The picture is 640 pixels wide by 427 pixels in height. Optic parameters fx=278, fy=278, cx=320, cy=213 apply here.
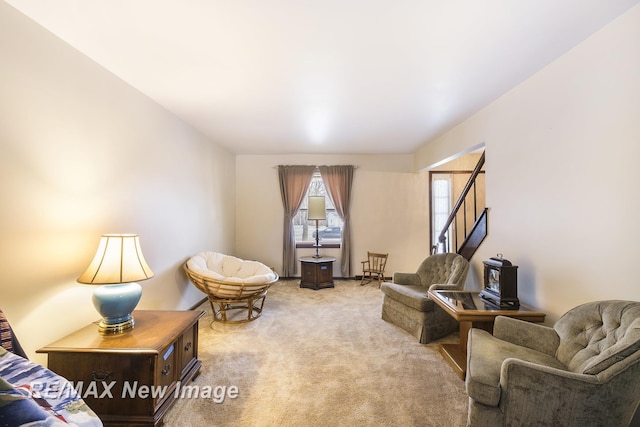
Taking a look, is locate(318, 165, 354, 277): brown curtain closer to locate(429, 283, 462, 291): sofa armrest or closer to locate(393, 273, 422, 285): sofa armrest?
locate(393, 273, 422, 285): sofa armrest

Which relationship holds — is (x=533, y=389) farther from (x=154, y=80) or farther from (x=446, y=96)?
(x=154, y=80)

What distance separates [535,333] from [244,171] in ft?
16.6

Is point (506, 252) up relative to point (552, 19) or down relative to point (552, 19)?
down

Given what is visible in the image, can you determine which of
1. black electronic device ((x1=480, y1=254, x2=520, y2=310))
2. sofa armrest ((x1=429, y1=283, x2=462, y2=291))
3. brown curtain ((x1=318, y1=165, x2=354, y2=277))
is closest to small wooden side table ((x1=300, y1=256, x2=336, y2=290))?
brown curtain ((x1=318, y1=165, x2=354, y2=277))

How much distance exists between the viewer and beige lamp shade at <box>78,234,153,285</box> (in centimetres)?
180

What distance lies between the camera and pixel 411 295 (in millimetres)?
3113

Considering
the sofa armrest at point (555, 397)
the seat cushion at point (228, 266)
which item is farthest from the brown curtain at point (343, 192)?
the sofa armrest at point (555, 397)

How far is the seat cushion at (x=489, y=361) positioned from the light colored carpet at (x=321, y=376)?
441 mm

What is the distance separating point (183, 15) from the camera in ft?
5.33

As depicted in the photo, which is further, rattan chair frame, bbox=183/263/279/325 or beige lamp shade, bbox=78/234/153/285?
rattan chair frame, bbox=183/263/279/325

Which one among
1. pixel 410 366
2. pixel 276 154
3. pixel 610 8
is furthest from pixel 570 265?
pixel 276 154

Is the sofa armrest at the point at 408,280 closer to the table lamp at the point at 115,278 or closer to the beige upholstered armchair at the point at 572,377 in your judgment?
the beige upholstered armchair at the point at 572,377

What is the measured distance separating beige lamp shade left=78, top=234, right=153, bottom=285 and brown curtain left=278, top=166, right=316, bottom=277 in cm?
358

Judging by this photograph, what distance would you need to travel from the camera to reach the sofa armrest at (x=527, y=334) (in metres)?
1.83
